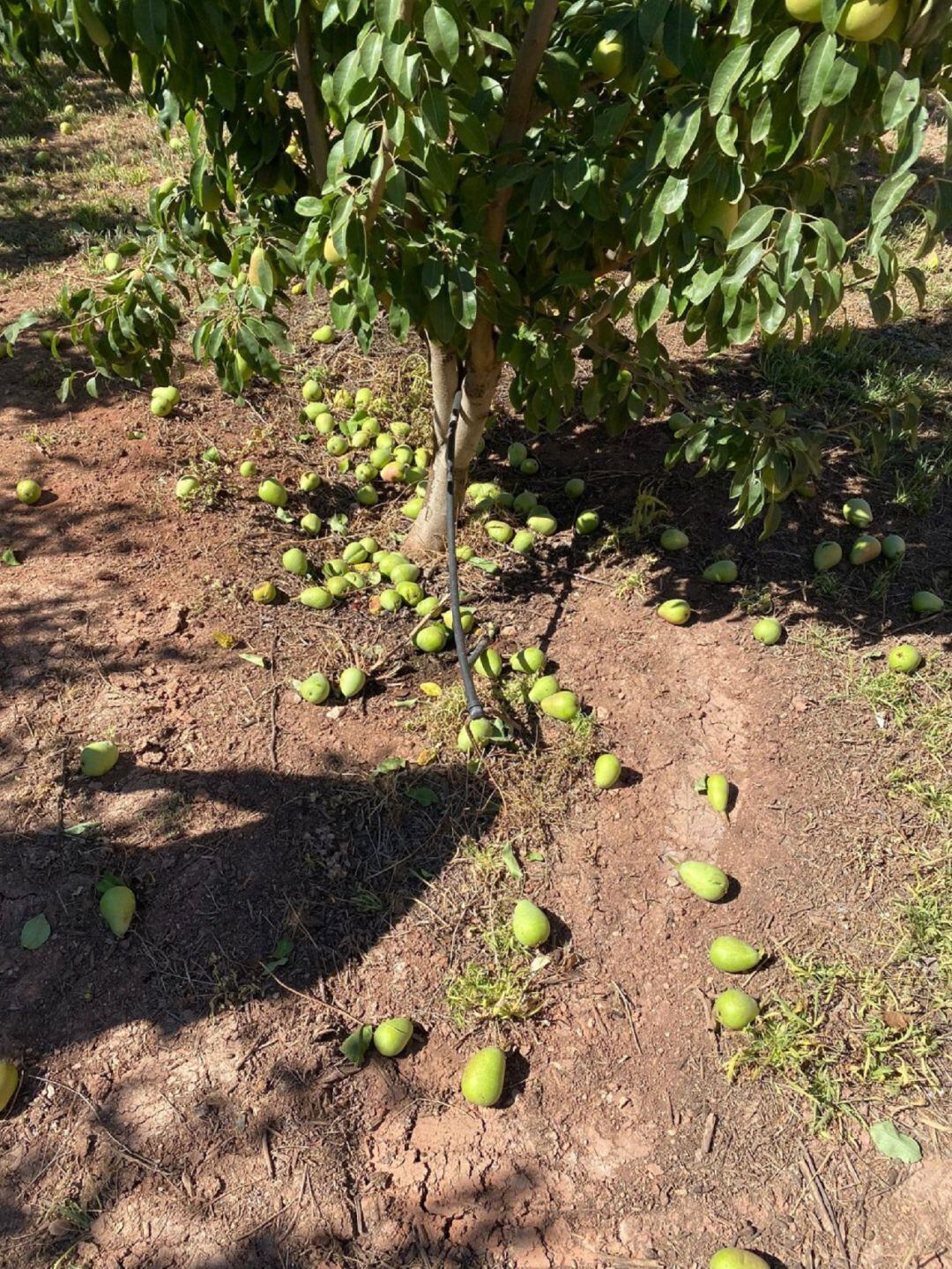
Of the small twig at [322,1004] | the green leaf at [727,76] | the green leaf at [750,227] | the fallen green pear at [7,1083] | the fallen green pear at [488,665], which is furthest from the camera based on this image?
the fallen green pear at [488,665]

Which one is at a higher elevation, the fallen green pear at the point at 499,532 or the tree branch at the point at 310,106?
the tree branch at the point at 310,106

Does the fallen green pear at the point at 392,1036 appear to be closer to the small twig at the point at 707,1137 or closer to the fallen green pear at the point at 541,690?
the small twig at the point at 707,1137

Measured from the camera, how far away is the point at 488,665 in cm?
319

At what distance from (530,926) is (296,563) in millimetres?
1768

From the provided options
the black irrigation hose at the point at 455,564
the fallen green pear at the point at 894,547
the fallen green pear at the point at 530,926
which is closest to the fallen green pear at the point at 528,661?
the black irrigation hose at the point at 455,564

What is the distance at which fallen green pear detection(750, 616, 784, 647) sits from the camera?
3357 mm

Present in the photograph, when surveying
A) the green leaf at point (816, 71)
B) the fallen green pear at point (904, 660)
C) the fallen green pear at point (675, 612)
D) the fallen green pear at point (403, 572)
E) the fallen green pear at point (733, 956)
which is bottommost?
the fallen green pear at point (733, 956)

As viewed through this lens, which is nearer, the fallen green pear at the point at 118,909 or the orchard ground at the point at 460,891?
the orchard ground at the point at 460,891

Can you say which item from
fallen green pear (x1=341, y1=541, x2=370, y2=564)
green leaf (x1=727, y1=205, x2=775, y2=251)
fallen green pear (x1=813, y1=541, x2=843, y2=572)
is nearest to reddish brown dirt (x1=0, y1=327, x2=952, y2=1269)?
fallen green pear (x1=813, y1=541, x2=843, y2=572)

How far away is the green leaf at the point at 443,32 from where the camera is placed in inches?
60.6

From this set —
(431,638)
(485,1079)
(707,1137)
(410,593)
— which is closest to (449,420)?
(410,593)

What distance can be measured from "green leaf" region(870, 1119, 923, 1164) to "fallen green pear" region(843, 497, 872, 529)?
2475 mm

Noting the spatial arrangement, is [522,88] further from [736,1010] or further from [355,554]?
[736,1010]

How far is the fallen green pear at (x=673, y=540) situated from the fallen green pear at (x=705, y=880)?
1489 millimetres
